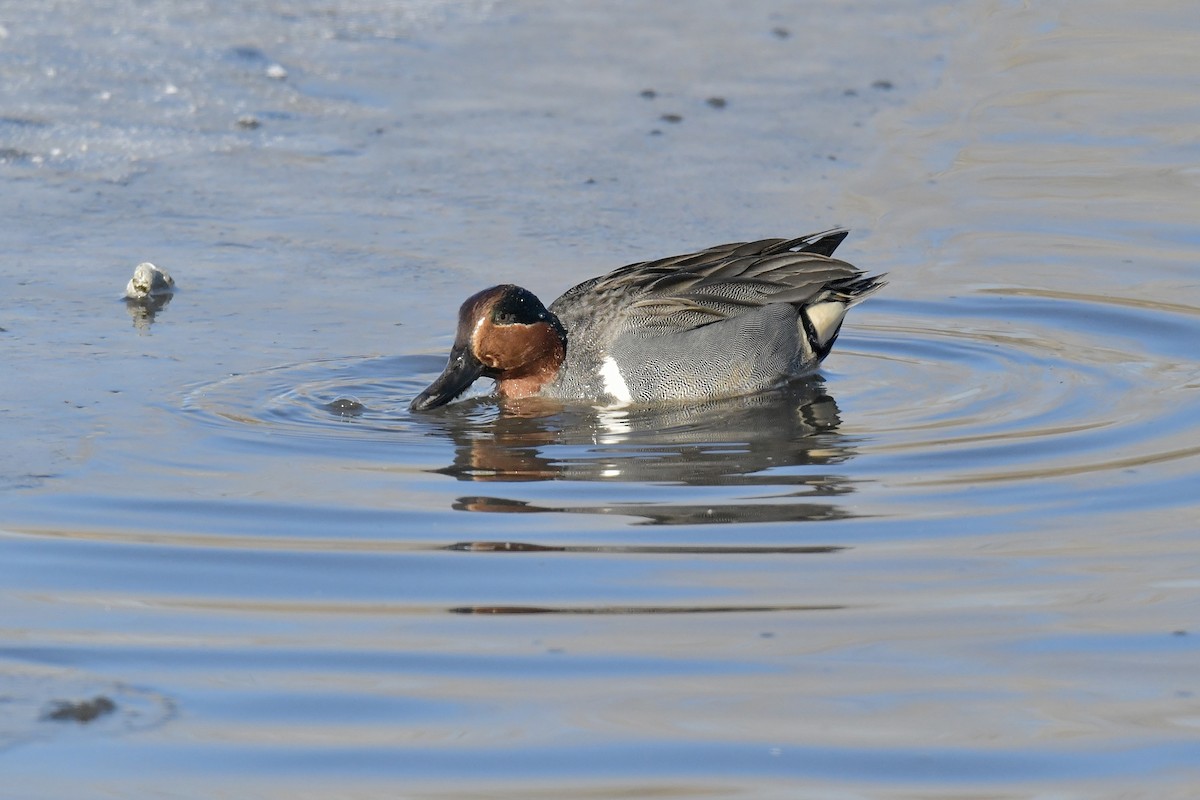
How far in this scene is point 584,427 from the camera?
266 inches

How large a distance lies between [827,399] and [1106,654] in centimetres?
297

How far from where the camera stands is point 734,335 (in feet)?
24.0

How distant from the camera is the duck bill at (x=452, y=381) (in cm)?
681

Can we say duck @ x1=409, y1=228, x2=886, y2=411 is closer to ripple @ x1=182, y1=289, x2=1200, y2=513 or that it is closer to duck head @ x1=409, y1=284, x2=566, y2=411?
duck head @ x1=409, y1=284, x2=566, y2=411

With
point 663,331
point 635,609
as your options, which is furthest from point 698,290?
point 635,609

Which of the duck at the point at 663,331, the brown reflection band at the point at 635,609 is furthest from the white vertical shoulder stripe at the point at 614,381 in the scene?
the brown reflection band at the point at 635,609

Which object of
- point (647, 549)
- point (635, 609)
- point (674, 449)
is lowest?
point (635, 609)

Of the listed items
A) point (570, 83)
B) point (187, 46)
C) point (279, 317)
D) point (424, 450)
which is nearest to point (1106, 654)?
point (424, 450)

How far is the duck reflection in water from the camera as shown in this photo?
539cm

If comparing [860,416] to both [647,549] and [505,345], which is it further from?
[647,549]

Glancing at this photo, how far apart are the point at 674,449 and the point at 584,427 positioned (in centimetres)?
59

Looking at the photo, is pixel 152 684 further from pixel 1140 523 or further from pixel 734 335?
pixel 734 335

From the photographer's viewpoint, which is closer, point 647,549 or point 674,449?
point 647,549

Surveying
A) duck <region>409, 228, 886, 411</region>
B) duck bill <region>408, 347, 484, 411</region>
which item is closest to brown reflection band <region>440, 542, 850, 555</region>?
duck bill <region>408, 347, 484, 411</region>
